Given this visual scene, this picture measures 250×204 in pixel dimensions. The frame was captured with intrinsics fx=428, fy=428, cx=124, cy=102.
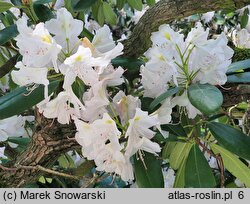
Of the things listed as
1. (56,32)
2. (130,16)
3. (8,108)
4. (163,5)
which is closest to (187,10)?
(163,5)

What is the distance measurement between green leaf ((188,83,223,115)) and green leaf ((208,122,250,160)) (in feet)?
0.37

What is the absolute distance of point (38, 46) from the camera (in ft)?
2.34

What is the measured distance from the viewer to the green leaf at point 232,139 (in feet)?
2.48


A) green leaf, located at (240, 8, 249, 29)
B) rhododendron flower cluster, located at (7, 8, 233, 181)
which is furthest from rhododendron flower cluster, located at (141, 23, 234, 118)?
green leaf, located at (240, 8, 249, 29)

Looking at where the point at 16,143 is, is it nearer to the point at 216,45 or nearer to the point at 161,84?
the point at 161,84

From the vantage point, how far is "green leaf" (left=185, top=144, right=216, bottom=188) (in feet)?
2.64

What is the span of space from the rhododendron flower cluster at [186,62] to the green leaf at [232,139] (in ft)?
0.19

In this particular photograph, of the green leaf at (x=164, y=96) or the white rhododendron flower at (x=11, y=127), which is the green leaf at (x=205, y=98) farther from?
the white rhododendron flower at (x=11, y=127)

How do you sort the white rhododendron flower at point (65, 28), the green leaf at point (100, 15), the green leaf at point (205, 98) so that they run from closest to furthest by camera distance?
1. the green leaf at point (205, 98)
2. the white rhododendron flower at point (65, 28)
3. the green leaf at point (100, 15)

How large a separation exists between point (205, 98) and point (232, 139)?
0.44 ft

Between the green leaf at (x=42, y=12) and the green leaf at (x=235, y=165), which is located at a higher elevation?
the green leaf at (x=42, y=12)

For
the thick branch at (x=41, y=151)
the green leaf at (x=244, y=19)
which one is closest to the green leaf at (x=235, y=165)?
the thick branch at (x=41, y=151)

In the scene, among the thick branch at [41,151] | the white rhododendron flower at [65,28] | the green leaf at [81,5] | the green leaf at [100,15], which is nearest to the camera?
the white rhododendron flower at [65,28]

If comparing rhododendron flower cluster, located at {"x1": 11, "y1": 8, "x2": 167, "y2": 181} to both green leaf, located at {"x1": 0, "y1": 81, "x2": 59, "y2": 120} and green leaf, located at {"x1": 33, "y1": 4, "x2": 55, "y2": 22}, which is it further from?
green leaf, located at {"x1": 33, "y1": 4, "x2": 55, "y2": 22}
